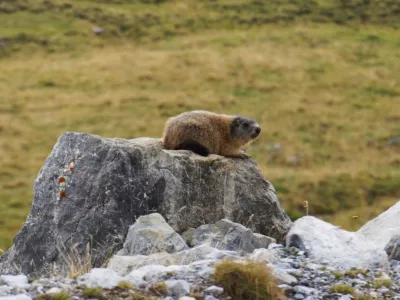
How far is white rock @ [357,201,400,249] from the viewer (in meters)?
11.5

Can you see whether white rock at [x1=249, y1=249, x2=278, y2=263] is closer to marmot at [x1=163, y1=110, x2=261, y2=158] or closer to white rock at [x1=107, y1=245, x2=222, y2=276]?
white rock at [x1=107, y1=245, x2=222, y2=276]

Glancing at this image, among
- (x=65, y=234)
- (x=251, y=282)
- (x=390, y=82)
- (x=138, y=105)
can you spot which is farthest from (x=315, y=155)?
(x=251, y=282)

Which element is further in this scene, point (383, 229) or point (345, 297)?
point (383, 229)

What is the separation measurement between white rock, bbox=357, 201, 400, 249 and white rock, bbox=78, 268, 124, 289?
4703 mm

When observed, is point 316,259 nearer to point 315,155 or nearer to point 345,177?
point 345,177

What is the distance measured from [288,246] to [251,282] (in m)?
3.29

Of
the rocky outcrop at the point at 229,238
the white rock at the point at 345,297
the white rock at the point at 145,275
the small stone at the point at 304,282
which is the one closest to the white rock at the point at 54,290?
the white rock at the point at 145,275

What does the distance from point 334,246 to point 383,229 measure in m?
2.09

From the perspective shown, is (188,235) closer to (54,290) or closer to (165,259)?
(165,259)

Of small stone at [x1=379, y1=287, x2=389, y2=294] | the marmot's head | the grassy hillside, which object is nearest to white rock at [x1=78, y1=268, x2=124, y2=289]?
small stone at [x1=379, y1=287, x2=389, y2=294]

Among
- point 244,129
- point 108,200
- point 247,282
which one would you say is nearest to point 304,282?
point 247,282

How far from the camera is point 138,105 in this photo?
47.7 meters

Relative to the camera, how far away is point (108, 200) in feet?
39.8

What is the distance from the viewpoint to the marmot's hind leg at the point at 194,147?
14434 millimetres
